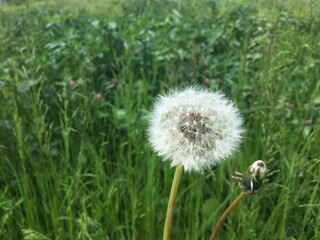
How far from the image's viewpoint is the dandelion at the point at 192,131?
1200 millimetres

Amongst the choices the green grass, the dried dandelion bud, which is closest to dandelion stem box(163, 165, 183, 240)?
the dried dandelion bud

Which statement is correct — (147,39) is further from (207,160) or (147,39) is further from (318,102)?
(207,160)

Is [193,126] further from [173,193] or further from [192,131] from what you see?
[173,193]

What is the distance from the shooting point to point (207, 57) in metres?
3.00

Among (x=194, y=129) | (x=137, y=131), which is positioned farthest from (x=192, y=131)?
(x=137, y=131)

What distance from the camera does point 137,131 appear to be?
2.14m

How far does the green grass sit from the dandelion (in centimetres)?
21

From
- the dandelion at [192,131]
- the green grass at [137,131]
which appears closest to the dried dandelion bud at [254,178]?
the dandelion at [192,131]

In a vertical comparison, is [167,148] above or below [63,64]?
above

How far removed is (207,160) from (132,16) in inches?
115

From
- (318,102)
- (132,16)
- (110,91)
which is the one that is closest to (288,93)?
(318,102)

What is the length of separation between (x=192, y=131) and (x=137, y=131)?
93cm

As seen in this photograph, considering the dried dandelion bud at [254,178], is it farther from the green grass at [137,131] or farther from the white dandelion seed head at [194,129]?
the green grass at [137,131]

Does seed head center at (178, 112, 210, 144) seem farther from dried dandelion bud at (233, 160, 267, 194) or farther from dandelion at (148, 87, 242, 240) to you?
dried dandelion bud at (233, 160, 267, 194)
